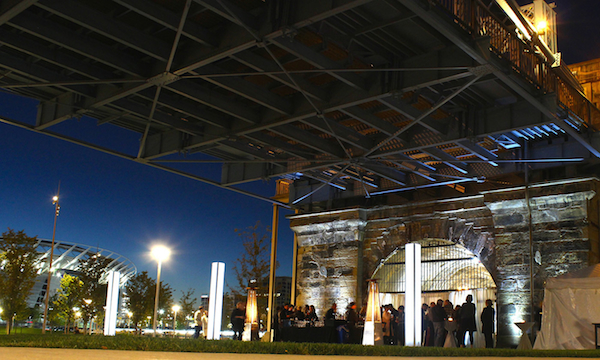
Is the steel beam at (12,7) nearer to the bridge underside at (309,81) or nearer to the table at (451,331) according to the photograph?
the bridge underside at (309,81)

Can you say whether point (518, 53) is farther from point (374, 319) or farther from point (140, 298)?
point (140, 298)

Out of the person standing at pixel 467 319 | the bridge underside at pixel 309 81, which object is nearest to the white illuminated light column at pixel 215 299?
the bridge underside at pixel 309 81

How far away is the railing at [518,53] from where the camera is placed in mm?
12242

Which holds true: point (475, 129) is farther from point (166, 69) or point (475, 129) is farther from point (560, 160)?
point (166, 69)

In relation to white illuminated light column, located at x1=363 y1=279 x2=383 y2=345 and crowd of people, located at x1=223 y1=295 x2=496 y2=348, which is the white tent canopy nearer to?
crowd of people, located at x1=223 y1=295 x2=496 y2=348

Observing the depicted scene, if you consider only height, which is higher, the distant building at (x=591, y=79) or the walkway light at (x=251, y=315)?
the distant building at (x=591, y=79)

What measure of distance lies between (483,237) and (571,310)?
520 cm

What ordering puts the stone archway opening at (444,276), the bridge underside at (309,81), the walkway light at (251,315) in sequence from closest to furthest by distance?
1. the bridge underside at (309,81)
2. the stone archway opening at (444,276)
3. the walkway light at (251,315)

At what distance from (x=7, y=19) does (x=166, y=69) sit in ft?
10.9

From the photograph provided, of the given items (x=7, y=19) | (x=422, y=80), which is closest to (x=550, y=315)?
(x=422, y=80)

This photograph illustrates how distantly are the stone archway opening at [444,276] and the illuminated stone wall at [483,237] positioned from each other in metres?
0.69

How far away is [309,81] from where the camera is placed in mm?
15086

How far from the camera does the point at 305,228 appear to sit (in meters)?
25.1

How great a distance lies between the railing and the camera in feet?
40.2
